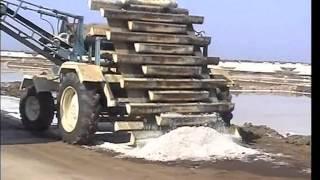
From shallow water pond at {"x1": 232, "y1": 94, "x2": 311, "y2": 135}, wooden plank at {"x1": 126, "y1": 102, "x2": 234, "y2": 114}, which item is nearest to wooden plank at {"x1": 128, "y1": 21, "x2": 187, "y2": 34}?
wooden plank at {"x1": 126, "y1": 102, "x2": 234, "y2": 114}

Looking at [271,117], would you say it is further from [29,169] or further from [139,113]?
[29,169]

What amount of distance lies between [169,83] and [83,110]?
0.88 meters

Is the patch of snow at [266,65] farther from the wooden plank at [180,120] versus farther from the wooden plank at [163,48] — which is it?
the wooden plank at [180,120]

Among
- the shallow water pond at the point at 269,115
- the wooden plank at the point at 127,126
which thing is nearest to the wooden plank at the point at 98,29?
the wooden plank at the point at 127,126

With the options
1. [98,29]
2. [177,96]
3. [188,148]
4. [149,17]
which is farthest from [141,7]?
[188,148]

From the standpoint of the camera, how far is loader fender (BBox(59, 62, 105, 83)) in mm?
5453

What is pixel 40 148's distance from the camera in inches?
149

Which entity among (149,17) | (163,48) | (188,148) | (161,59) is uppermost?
(149,17)

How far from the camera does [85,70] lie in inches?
217

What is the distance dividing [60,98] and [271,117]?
2.46m

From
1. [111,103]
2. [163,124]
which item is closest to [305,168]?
[163,124]

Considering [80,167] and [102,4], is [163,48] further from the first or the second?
[80,167]

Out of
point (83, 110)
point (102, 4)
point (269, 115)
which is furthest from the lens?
point (269, 115)

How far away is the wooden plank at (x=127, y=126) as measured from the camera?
5366 mm
